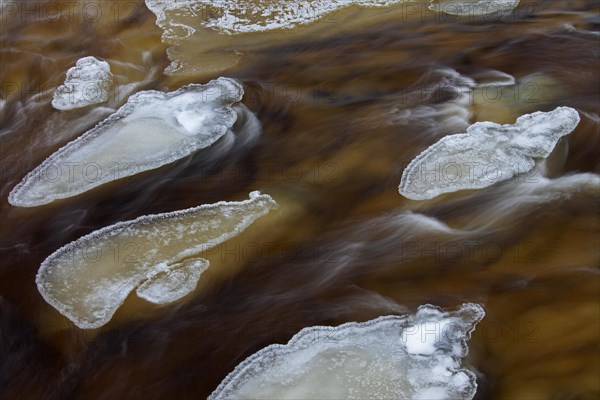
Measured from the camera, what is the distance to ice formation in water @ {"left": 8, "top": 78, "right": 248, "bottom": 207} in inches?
172

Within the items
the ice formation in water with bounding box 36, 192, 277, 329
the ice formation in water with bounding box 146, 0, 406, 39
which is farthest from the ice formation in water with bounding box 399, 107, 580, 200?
the ice formation in water with bounding box 146, 0, 406, 39

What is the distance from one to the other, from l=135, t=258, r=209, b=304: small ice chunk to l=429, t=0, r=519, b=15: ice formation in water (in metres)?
3.66

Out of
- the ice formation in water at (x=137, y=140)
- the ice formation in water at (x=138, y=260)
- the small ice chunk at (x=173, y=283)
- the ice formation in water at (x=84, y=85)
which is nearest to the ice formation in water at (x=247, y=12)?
the ice formation in water at (x=84, y=85)

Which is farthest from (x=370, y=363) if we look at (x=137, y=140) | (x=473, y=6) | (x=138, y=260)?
(x=473, y=6)

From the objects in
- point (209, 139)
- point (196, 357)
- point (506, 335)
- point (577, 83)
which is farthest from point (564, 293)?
point (209, 139)

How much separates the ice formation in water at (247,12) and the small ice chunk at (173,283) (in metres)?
3.00

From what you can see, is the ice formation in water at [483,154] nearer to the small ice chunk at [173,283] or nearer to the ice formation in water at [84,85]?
the small ice chunk at [173,283]

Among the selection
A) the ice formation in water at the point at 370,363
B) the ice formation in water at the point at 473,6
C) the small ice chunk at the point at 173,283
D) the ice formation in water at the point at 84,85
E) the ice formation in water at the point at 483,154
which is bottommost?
the ice formation in water at the point at 370,363

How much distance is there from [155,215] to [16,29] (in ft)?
10.8

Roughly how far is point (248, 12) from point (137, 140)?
7.46 feet

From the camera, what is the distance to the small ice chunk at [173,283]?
3521mm

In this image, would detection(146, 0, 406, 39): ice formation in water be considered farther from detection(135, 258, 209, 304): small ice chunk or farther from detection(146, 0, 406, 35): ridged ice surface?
Result: detection(135, 258, 209, 304): small ice chunk

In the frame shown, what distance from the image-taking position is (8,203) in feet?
14.2

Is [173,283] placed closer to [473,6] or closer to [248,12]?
[248,12]
